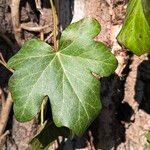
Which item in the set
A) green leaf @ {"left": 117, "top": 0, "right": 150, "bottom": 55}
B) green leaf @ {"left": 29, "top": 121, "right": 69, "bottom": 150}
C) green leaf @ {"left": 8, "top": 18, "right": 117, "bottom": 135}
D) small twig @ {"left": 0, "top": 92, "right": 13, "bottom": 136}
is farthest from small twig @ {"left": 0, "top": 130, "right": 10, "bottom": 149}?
green leaf @ {"left": 117, "top": 0, "right": 150, "bottom": 55}

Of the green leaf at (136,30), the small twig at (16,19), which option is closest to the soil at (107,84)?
the small twig at (16,19)

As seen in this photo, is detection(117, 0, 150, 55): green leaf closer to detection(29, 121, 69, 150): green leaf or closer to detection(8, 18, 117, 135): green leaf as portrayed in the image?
detection(8, 18, 117, 135): green leaf

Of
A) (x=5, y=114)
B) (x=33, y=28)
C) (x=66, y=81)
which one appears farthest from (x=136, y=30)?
(x=5, y=114)

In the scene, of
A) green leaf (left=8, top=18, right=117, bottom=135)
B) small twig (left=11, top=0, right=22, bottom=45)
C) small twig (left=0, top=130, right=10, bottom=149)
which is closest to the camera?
green leaf (left=8, top=18, right=117, bottom=135)

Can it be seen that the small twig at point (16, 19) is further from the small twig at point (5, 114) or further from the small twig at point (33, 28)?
the small twig at point (5, 114)

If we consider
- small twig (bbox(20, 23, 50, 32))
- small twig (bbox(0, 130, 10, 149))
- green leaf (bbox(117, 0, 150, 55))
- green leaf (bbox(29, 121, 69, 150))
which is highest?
green leaf (bbox(117, 0, 150, 55))

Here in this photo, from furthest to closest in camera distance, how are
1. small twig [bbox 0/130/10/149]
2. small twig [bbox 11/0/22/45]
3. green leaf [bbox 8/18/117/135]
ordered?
small twig [bbox 0/130/10/149] → small twig [bbox 11/0/22/45] → green leaf [bbox 8/18/117/135]

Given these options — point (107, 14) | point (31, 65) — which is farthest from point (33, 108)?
point (107, 14)
